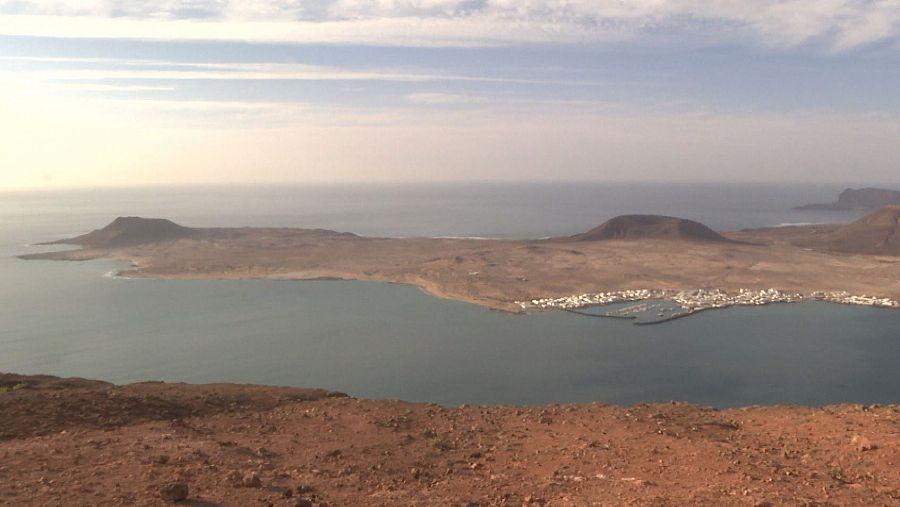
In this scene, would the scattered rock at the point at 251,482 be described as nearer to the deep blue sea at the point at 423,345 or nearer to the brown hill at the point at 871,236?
the deep blue sea at the point at 423,345

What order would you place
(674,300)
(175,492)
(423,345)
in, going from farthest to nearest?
(674,300) < (423,345) < (175,492)

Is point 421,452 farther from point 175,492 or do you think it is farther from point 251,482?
point 175,492

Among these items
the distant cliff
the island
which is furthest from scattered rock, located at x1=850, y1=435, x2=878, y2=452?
the distant cliff

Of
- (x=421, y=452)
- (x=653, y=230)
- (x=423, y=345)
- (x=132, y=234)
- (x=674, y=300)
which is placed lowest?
(x=423, y=345)

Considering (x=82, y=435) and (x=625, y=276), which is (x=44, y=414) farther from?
(x=625, y=276)

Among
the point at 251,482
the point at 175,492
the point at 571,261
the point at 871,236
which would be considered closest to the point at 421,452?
the point at 251,482

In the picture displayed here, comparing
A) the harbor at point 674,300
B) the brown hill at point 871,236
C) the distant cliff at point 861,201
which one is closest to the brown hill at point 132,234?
the harbor at point 674,300

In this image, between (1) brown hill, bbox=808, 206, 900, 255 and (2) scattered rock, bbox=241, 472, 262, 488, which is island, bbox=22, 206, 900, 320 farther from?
(2) scattered rock, bbox=241, 472, 262, 488
